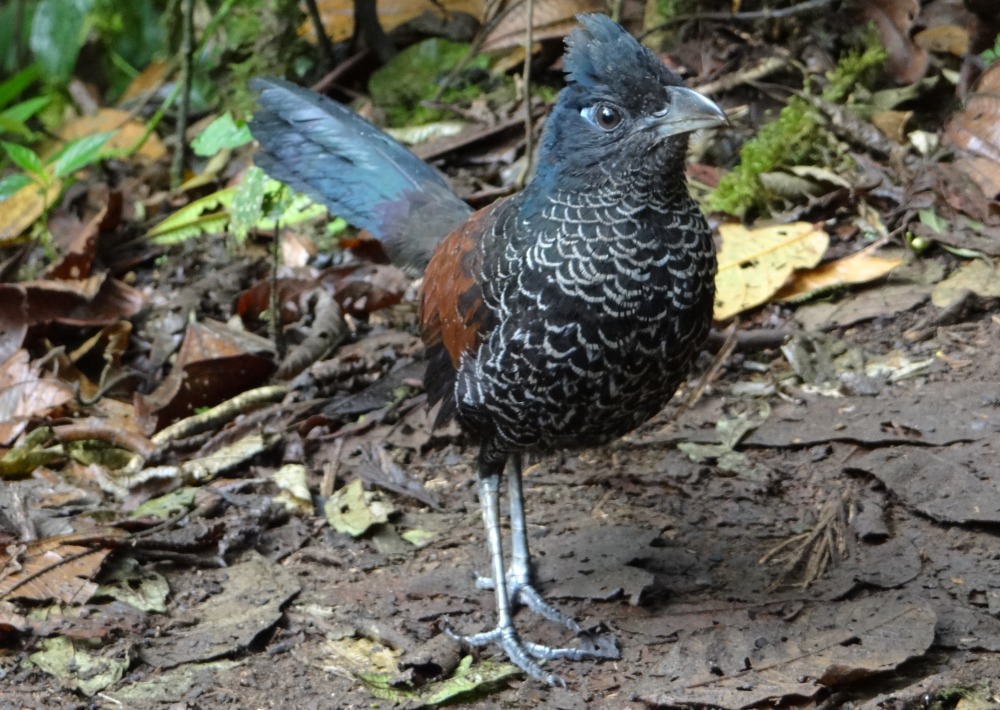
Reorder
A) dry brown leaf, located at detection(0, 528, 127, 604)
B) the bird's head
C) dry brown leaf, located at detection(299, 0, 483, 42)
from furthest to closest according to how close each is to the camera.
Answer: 1. dry brown leaf, located at detection(299, 0, 483, 42)
2. dry brown leaf, located at detection(0, 528, 127, 604)
3. the bird's head

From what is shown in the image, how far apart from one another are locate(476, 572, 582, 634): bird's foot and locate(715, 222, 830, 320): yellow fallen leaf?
Result: 1.74 meters

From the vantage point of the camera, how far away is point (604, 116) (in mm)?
3438

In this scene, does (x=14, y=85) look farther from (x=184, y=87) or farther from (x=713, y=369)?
(x=713, y=369)

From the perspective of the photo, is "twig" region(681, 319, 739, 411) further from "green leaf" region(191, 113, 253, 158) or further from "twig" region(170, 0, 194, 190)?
"twig" region(170, 0, 194, 190)

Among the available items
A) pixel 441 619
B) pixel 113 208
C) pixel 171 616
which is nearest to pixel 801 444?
pixel 441 619

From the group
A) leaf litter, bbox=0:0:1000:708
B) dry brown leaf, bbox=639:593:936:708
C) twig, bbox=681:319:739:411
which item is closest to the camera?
dry brown leaf, bbox=639:593:936:708

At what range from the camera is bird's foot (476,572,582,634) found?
3924 millimetres

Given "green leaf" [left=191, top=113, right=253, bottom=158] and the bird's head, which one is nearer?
the bird's head

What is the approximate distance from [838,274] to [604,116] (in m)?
2.13

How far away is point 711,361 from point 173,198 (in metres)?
3.79

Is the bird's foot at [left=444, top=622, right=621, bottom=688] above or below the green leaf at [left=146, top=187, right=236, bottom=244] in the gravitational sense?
below

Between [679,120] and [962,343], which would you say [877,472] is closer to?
[962,343]

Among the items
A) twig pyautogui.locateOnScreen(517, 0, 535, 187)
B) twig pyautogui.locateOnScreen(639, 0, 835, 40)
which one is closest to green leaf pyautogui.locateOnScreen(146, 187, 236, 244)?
twig pyautogui.locateOnScreen(517, 0, 535, 187)

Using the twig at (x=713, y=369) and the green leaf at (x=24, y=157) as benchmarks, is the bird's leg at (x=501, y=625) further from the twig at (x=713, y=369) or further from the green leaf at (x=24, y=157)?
the green leaf at (x=24, y=157)
